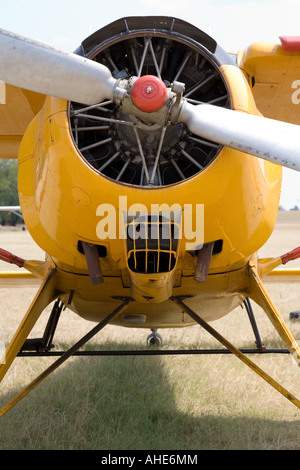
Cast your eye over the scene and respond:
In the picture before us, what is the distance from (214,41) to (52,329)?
12.3 ft

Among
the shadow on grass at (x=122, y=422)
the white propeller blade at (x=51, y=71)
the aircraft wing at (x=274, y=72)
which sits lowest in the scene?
the shadow on grass at (x=122, y=422)

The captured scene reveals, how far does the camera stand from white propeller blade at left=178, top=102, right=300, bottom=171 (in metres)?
3.27

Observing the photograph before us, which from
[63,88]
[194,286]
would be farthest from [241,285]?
[63,88]

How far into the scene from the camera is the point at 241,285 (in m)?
5.12

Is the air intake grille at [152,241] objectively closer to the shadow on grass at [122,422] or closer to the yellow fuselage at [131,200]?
the yellow fuselage at [131,200]

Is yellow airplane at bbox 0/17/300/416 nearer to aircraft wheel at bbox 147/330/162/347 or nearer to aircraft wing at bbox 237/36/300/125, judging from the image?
aircraft wing at bbox 237/36/300/125

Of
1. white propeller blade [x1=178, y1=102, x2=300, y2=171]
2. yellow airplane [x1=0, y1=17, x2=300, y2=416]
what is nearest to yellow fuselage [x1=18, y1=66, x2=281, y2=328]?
yellow airplane [x1=0, y1=17, x2=300, y2=416]

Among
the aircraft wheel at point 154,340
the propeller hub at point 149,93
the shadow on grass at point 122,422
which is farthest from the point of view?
the aircraft wheel at point 154,340

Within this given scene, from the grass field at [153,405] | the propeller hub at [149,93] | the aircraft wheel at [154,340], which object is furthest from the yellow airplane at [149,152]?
the aircraft wheel at [154,340]

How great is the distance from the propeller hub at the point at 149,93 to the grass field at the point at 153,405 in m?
3.09

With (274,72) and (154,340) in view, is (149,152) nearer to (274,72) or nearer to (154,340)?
(274,72)

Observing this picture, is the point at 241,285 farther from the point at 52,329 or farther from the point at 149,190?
the point at 52,329

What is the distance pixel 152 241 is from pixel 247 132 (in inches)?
37.6
